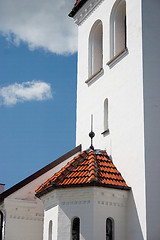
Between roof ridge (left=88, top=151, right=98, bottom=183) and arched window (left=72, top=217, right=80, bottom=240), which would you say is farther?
arched window (left=72, top=217, right=80, bottom=240)

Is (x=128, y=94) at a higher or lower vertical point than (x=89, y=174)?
higher

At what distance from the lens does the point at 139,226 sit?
17.6m

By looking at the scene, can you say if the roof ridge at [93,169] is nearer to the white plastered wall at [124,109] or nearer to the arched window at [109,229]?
the white plastered wall at [124,109]

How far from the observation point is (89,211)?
1792cm

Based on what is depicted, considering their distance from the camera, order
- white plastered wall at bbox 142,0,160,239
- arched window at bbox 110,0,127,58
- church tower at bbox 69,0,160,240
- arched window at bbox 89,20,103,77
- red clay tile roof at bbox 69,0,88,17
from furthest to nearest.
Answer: red clay tile roof at bbox 69,0,88,17 < arched window at bbox 89,20,103,77 < arched window at bbox 110,0,127,58 < church tower at bbox 69,0,160,240 < white plastered wall at bbox 142,0,160,239

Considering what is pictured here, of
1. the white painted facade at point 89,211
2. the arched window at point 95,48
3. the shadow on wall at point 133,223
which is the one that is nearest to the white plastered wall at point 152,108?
the shadow on wall at point 133,223

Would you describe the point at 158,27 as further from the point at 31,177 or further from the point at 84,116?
the point at 31,177

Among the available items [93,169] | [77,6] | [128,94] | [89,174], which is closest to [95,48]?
[77,6]

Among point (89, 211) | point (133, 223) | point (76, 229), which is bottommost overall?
point (76, 229)

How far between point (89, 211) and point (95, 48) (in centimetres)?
900

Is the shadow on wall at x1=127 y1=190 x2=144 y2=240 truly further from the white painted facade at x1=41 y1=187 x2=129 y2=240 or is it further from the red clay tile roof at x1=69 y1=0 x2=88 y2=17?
the red clay tile roof at x1=69 y1=0 x2=88 y2=17

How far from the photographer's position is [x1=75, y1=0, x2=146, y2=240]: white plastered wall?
1819 centimetres

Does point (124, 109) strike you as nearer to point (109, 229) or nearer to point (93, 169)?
point (93, 169)

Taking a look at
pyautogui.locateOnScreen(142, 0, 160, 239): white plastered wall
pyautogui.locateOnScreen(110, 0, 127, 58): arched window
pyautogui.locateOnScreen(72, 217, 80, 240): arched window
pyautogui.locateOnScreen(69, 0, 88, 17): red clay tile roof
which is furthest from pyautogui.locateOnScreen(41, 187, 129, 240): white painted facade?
pyautogui.locateOnScreen(69, 0, 88, 17): red clay tile roof
